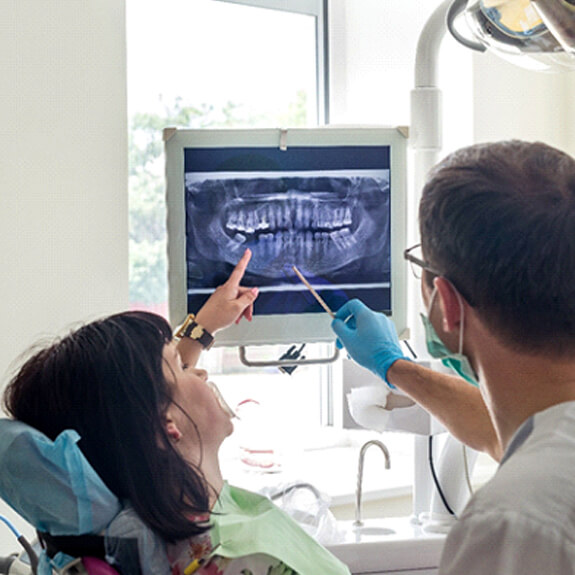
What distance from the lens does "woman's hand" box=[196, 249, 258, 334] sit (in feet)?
→ 6.75

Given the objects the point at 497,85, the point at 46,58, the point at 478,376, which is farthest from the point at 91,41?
the point at 478,376

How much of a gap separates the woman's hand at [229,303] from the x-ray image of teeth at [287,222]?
39mm

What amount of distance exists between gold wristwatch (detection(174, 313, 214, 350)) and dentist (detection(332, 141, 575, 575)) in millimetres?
764

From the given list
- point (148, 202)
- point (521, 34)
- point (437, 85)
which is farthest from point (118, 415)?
point (148, 202)

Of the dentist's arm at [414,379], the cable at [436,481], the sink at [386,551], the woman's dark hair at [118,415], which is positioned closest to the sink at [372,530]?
the sink at [386,551]

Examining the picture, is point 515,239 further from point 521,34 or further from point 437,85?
point 437,85

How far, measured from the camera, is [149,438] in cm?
151

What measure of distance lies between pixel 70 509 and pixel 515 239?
786mm

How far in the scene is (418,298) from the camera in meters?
2.28

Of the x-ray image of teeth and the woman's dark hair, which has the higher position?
the x-ray image of teeth

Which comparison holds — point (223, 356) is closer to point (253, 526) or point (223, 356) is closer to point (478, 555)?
point (253, 526)

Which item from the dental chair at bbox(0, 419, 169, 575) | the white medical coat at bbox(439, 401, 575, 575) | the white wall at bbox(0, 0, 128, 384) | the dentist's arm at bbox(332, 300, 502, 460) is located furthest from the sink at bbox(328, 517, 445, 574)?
the white medical coat at bbox(439, 401, 575, 575)

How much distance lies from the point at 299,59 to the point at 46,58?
1099mm

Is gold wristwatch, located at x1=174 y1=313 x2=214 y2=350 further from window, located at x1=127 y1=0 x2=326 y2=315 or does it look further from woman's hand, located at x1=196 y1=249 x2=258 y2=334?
window, located at x1=127 y1=0 x2=326 y2=315
